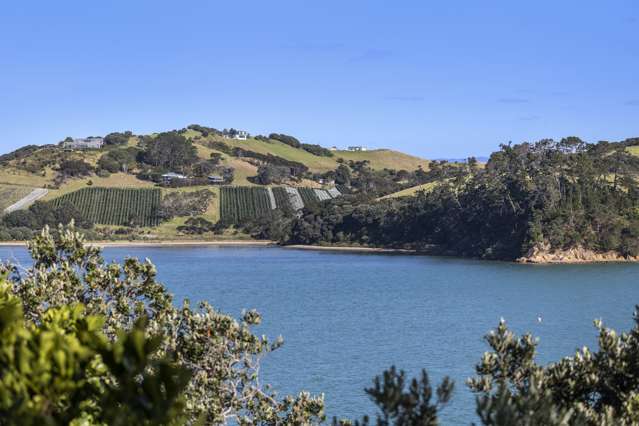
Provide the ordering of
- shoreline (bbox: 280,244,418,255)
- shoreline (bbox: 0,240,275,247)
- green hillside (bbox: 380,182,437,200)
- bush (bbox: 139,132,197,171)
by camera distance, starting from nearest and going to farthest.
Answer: shoreline (bbox: 280,244,418,255) → shoreline (bbox: 0,240,275,247) → green hillside (bbox: 380,182,437,200) → bush (bbox: 139,132,197,171)

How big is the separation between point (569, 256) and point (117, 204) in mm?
81517

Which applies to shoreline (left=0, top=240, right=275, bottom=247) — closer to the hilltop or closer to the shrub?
the hilltop

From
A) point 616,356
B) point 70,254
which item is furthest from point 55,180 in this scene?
point 616,356

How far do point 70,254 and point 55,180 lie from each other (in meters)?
144

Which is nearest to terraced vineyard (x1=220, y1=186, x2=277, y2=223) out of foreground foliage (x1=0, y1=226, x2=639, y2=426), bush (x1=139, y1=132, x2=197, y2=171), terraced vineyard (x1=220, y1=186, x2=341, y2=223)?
terraced vineyard (x1=220, y1=186, x2=341, y2=223)

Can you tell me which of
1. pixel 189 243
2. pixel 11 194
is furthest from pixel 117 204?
pixel 189 243

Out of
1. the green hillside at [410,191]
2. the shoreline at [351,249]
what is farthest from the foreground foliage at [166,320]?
the green hillside at [410,191]

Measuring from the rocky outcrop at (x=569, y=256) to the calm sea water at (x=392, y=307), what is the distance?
4.77 meters

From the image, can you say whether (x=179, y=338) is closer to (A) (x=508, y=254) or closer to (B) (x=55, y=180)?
(A) (x=508, y=254)

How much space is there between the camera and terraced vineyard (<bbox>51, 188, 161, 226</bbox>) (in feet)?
472

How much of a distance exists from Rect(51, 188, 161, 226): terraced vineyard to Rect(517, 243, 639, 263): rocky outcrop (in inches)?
2722

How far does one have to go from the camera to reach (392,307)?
205ft

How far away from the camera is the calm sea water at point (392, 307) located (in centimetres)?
3884

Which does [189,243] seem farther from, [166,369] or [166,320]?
[166,369]
